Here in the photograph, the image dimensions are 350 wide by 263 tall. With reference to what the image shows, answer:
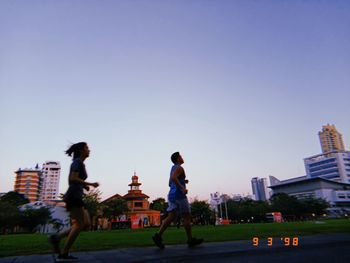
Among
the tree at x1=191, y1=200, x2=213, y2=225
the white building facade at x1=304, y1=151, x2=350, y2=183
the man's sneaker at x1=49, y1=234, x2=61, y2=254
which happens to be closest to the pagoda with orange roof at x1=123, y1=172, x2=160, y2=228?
the tree at x1=191, y1=200, x2=213, y2=225

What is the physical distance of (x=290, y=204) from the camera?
224ft

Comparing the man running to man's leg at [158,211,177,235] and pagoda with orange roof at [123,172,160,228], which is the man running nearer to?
man's leg at [158,211,177,235]

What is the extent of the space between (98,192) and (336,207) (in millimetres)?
87504

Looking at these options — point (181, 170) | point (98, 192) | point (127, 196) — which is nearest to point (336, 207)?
point (127, 196)

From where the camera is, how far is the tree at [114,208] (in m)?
47.3

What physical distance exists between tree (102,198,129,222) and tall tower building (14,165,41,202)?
97.7m

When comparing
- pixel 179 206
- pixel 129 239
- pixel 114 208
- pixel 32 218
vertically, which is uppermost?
pixel 114 208

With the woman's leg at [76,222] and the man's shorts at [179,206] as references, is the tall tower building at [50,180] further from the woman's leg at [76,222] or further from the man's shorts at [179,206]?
the woman's leg at [76,222]

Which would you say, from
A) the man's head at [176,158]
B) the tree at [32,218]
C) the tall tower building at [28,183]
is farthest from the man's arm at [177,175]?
the tall tower building at [28,183]

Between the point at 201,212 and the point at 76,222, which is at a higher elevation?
the point at 201,212

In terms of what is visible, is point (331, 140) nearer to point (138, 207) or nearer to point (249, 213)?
point (249, 213)

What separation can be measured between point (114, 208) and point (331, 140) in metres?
169

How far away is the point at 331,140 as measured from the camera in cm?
17575

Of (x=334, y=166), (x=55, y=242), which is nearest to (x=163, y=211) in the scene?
(x=55, y=242)
